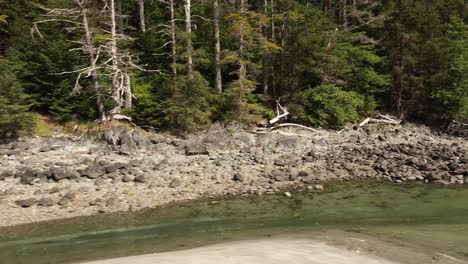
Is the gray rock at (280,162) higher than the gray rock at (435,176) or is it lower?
higher

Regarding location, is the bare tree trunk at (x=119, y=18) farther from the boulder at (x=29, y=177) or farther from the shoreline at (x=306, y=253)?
the shoreline at (x=306, y=253)

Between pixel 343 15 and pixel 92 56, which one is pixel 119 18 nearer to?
pixel 92 56

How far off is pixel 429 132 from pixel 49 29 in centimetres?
2617

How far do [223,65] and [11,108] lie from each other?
12.9 metres

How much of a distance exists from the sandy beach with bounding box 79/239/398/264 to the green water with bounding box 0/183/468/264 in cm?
135

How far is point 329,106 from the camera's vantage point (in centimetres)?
2425

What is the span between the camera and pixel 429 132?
25.9 meters

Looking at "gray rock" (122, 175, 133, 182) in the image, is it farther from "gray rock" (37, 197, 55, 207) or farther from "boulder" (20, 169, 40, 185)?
"boulder" (20, 169, 40, 185)

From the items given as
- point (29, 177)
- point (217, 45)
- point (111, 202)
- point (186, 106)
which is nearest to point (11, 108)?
point (29, 177)

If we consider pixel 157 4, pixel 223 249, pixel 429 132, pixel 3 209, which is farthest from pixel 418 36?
pixel 3 209

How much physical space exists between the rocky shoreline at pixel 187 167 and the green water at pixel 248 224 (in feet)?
3.49

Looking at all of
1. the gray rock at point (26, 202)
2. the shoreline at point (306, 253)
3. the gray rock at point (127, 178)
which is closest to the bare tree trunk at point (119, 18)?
the gray rock at point (127, 178)

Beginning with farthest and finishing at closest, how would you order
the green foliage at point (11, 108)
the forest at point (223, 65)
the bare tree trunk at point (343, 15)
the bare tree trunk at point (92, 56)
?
the bare tree trunk at point (343, 15)
the forest at point (223, 65)
the bare tree trunk at point (92, 56)
the green foliage at point (11, 108)

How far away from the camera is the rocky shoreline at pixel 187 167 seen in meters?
13.0
